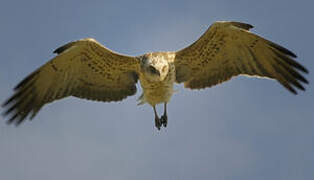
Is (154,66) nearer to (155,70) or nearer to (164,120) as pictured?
(155,70)

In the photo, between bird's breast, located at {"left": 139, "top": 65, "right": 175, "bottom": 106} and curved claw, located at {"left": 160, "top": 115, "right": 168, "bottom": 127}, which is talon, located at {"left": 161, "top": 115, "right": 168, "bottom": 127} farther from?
bird's breast, located at {"left": 139, "top": 65, "right": 175, "bottom": 106}

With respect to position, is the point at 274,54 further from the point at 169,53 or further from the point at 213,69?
the point at 169,53

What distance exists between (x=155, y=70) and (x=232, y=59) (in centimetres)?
208

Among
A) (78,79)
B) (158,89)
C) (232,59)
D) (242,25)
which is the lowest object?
(158,89)

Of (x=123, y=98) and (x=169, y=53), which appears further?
(x=123, y=98)

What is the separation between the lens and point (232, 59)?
13625mm

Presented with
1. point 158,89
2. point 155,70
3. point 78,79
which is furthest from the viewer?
point 78,79

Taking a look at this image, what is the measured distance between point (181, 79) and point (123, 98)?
1502 mm

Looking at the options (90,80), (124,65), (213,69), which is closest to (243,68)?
(213,69)

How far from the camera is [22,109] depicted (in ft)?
44.8

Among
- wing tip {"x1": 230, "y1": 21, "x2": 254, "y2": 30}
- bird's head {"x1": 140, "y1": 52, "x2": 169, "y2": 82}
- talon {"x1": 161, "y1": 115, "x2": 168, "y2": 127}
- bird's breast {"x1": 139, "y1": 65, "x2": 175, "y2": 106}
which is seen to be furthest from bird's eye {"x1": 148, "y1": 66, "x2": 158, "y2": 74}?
wing tip {"x1": 230, "y1": 21, "x2": 254, "y2": 30}

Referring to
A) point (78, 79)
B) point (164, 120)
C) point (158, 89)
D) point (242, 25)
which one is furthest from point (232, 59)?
point (78, 79)

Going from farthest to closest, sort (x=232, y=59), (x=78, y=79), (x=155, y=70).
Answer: (x=78, y=79)
(x=232, y=59)
(x=155, y=70)

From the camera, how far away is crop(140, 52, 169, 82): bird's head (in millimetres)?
12625
